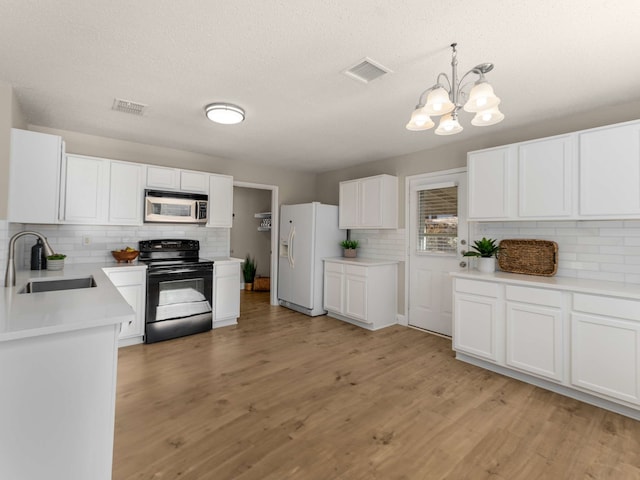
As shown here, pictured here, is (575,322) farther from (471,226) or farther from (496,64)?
(496,64)

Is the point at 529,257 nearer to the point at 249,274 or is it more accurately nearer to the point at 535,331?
the point at 535,331

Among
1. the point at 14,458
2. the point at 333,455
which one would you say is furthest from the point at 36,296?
the point at 333,455

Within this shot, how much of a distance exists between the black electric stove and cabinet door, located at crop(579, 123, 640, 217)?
3949mm

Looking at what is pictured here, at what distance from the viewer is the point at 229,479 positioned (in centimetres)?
166

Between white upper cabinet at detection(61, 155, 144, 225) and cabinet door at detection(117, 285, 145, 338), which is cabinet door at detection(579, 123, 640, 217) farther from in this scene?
white upper cabinet at detection(61, 155, 144, 225)

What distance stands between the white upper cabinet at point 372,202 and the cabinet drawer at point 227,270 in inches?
72.1

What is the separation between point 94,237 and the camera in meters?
3.78

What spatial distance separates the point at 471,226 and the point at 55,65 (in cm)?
411

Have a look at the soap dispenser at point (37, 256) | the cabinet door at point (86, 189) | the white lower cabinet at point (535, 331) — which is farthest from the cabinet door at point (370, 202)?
the soap dispenser at point (37, 256)

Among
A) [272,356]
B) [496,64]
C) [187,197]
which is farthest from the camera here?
[187,197]

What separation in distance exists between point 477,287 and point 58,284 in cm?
373

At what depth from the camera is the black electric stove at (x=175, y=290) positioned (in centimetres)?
362

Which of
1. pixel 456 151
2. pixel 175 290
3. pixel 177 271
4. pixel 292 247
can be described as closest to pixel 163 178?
pixel 177 271

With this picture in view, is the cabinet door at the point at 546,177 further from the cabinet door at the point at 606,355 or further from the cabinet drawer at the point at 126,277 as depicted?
the cabinet drawer at the point at 126,277
